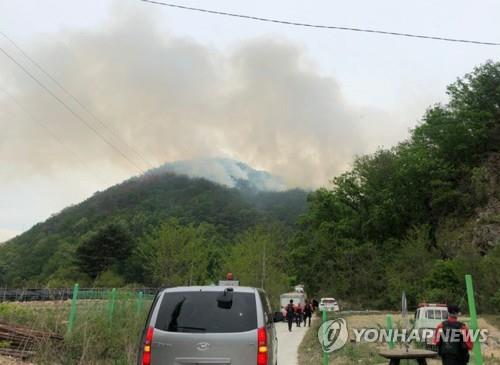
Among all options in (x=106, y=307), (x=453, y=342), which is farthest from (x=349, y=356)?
(x=106, y=307)

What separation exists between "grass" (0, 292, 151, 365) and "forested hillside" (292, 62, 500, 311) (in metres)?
37.6

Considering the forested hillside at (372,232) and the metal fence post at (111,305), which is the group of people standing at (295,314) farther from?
the metal fence post at (111,305)

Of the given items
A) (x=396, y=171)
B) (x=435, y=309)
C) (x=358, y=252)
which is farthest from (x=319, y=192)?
(x=435, y=309)

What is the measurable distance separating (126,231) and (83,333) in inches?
3227

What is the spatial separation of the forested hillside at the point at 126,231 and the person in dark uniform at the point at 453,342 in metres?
51.8

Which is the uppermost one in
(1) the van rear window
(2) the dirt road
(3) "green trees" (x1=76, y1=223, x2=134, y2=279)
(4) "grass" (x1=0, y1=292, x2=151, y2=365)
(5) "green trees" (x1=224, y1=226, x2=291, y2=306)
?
(3) "green trees" (x1=76, y1=223, x2=134, y2=279)

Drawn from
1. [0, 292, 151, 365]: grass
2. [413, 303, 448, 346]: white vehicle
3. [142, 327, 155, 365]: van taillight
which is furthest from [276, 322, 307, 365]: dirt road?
[142, 327, 155, 365]: van taillight

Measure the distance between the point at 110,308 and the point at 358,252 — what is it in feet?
158

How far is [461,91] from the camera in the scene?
66.2m

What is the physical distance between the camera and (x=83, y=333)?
1025cm

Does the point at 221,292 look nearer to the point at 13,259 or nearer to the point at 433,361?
the point at 433,361

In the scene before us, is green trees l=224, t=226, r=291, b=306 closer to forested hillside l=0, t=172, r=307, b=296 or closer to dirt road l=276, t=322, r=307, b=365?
forested hillside l=0, t=172, r=307, b=296

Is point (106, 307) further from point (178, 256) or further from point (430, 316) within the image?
point (178, 256)

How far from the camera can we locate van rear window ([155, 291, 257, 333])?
250 inches
